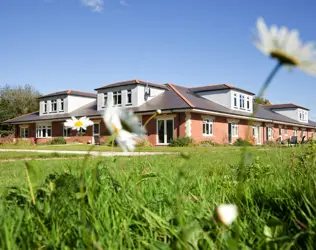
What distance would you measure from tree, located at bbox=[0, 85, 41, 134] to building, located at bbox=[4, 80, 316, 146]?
12219mm

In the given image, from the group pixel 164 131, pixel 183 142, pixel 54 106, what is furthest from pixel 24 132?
pixel 183 142

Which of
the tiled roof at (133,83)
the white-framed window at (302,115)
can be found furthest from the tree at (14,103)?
the white-framed window at (302,115)

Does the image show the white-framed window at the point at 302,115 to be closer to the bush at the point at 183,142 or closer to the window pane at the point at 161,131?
the window pane at the point at 161,131

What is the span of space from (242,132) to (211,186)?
1213 inches

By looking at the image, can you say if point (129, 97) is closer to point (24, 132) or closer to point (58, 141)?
point (58, 141)

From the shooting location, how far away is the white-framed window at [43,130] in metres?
35.3

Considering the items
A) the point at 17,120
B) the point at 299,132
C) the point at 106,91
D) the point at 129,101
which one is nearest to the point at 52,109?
the point at 17,120

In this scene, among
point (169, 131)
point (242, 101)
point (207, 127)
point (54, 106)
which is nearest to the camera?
point (169, 131)

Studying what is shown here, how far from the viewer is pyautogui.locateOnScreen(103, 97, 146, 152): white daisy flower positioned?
1050 mm

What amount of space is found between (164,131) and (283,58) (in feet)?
85.2

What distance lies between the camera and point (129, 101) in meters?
29.5

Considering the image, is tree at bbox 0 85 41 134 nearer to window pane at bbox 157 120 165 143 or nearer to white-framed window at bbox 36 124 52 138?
white-framed window at bbox 36 124 52 138

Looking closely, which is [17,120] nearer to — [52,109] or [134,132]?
[52,109]

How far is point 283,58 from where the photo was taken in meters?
0.84
